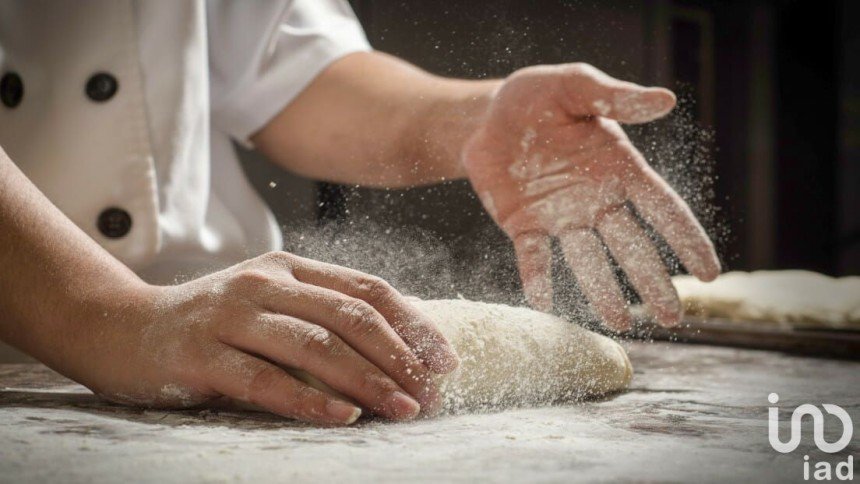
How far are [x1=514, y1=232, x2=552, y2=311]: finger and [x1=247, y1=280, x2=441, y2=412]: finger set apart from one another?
1.91 ft

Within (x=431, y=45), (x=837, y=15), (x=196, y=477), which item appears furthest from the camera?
(x=837, y=15)

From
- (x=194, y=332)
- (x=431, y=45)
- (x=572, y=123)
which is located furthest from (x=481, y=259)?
(x=431, y=45)

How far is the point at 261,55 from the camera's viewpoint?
→ 196 centimetres

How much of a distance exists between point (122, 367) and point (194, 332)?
118 mm

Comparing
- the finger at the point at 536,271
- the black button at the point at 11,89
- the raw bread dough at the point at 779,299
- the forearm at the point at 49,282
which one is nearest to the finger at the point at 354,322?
the forearm at the point at 49,282

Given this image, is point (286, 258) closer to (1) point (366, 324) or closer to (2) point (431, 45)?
(1) point (366, 324)

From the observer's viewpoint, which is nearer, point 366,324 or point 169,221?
point 366,324

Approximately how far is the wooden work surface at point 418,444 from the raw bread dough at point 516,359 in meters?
0.05

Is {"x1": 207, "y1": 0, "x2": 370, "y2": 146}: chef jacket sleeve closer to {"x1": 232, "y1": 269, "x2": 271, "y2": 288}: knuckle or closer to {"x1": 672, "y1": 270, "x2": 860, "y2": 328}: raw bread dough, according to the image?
{"x1": 232, "y1": 269, "x2": 271, "y2": 288}: knuckle

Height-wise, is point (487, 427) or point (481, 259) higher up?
point (481, 259)

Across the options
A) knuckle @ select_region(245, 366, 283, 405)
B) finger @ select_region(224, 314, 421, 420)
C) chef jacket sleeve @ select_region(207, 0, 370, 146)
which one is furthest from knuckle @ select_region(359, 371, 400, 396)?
chef jacket sleeve @ select_region(207, 0, 370, 146)

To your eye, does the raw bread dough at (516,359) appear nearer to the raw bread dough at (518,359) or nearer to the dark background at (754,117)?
the raw bread dough at (518,359)

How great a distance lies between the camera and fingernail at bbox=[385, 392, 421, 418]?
101 cm

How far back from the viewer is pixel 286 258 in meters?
1.10
